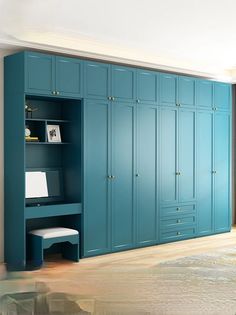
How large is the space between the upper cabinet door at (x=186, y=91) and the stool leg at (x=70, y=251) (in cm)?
240

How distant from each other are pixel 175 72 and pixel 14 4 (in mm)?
3076

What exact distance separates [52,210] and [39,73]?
1460 millimetres

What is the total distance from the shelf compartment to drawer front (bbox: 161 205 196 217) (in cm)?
136

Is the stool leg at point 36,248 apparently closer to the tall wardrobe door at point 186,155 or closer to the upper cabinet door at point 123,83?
the upper cabinet door at point 123,83

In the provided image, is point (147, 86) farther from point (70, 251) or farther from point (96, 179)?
point (70, 251)

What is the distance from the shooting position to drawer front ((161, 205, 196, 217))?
21.7 feet

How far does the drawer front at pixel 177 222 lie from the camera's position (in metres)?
6.63

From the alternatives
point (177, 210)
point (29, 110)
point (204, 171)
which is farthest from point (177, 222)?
point (29, 110)

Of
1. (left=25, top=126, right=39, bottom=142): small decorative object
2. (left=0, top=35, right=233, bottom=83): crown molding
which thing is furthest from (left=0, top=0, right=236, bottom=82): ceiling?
(left=25, top=126, right=39, bottom=142): small decorative object

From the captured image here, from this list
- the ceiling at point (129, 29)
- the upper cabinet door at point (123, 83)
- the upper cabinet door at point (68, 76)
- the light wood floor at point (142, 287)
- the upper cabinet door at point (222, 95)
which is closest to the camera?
the light wood floor at point (142, 287)

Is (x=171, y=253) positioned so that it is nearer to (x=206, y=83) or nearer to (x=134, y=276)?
(x=206, y=83)

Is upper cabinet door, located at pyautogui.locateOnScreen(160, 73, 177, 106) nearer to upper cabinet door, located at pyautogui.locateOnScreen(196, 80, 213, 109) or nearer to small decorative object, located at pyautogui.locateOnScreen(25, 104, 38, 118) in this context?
upper cabinet door, located at pyautogui.locateOnScreen(196, 80, 213, 109)

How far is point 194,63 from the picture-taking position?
721 centimetres

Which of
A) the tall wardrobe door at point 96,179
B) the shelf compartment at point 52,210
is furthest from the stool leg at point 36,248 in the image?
the tall wardrobe door at point 96,179
